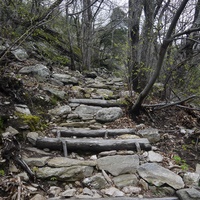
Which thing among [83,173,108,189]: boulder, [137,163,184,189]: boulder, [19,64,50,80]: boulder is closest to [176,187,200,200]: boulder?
[137,163,184,189]: boulder

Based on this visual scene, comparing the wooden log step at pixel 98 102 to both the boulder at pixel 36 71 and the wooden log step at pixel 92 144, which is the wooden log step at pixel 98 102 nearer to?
the boulder at pixel 36 71

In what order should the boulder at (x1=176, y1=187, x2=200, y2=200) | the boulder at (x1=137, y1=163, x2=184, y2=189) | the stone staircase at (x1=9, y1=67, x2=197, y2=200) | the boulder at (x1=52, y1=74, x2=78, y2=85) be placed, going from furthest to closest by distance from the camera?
the boulder at (x1=52, y1=74, x2=78, y2=85)
the boulder at (x1=137, y1=163, x2=184, y2=189)
the stone staircase at (x1=9, y1=67, x2=197, y2=200)
the boulder at (x1=176, y1=187, x2=200, y2=200)

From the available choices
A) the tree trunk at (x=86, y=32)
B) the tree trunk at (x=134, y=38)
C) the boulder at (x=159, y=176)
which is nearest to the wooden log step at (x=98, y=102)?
the tree trunk at (x=134, y=38)

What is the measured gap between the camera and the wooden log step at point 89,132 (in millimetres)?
3943

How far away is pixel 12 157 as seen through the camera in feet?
9.00

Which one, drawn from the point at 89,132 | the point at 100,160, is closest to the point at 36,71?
the point at 89,132

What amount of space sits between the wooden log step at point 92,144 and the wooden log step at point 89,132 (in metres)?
0.38

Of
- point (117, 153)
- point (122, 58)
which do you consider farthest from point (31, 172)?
point (122, 58)

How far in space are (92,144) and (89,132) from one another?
59 centimetres

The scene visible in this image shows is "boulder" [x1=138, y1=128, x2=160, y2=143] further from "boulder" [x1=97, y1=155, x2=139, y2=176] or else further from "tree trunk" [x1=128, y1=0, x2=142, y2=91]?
"tree trunk" [x1=128, y1=0, x2=142, y2=91]

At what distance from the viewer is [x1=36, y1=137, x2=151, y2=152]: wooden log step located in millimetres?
3396

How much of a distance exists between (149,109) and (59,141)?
2643 mm

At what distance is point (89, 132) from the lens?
4.08 metres

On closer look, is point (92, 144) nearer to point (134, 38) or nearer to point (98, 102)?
point (98, 102)
